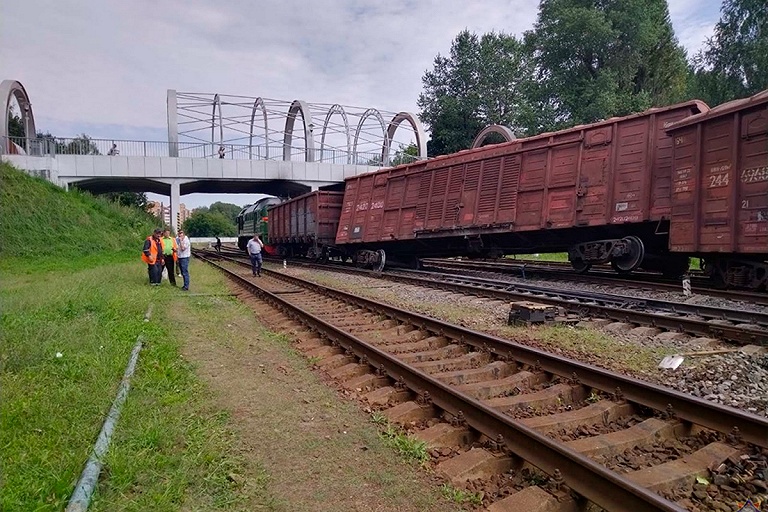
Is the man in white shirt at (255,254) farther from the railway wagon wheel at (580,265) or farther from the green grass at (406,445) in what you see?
the green grass at (406,445)

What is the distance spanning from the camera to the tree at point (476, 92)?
45.5 meters

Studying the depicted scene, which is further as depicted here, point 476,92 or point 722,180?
point 476,92

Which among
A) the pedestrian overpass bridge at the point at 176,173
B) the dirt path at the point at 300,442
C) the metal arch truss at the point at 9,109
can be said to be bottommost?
the dirt path at the point at 300,442

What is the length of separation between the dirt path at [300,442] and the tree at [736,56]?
31092 mm

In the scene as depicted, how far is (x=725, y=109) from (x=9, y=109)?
41.4m

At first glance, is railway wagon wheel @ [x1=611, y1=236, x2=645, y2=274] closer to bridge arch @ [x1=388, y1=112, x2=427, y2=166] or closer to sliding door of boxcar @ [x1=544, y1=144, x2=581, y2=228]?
sliding door of boxcar @ [x1=544, y1=144, x2=581, y2=228]

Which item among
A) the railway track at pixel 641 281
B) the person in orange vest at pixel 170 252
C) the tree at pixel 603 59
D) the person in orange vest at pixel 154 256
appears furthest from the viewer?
the tree at pixel 603 59

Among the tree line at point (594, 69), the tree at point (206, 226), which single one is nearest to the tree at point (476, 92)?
the tree line at point (594, 69)

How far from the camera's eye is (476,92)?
45.8 meters

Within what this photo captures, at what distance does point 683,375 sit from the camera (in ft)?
15.8

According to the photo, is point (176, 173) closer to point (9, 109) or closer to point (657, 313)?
point (9, 109)

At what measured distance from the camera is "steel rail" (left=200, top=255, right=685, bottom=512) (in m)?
2.48

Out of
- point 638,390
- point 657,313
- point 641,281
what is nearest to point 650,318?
point 657,313

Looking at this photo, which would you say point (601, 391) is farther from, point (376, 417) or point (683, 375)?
point (376, 417)
